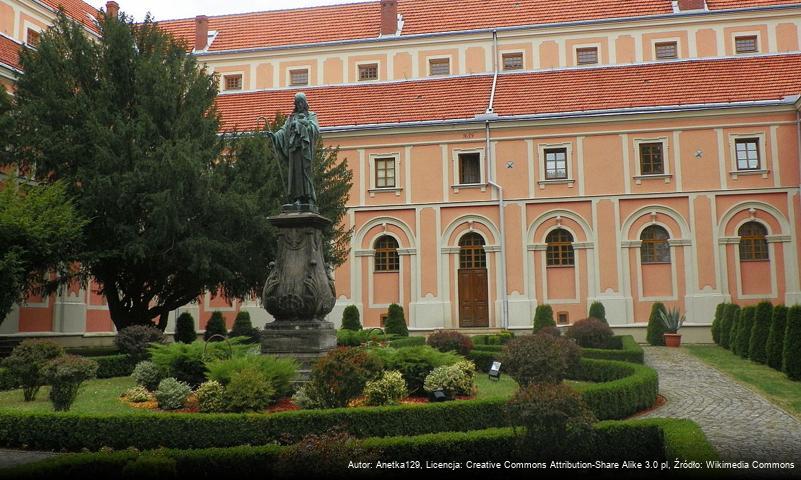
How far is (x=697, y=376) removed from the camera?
15.4m

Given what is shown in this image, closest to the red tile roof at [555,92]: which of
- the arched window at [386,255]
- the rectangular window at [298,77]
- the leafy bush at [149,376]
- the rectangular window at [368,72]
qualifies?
the rectangular window at [368,72]

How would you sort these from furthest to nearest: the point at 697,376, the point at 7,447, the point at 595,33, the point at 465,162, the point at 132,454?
the point at 595,33 → the point at 465,162 → the point at 697,376 → the point at 7,447 → the point at 132,454

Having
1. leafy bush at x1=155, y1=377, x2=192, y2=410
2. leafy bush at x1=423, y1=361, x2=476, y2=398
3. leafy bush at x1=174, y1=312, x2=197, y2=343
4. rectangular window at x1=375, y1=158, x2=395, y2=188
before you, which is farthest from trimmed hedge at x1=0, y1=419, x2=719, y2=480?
Answer: rectangular window at x1=375, y1=158, x2=395, y2=188

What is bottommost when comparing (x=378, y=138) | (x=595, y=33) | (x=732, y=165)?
(x=732, y=165)

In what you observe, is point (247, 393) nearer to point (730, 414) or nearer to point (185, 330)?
point (730, 414)

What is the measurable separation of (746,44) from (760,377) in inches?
848

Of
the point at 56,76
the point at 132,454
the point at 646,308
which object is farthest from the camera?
the point at 646,308

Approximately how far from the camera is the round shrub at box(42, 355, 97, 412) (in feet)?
34.8

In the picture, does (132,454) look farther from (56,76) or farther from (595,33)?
(595,33)

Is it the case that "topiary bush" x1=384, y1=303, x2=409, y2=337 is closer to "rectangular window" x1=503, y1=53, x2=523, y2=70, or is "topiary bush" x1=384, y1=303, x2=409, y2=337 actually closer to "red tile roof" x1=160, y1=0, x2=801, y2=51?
"rectangular window" x1=503, y1=53, x2=523, y2=70

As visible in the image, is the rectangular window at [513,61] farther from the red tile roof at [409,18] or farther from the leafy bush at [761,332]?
the leafy bush at [761,332]

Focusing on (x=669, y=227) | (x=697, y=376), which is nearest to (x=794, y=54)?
(x=669, y=227)

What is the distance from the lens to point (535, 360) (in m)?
11.4

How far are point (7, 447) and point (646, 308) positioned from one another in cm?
2198
